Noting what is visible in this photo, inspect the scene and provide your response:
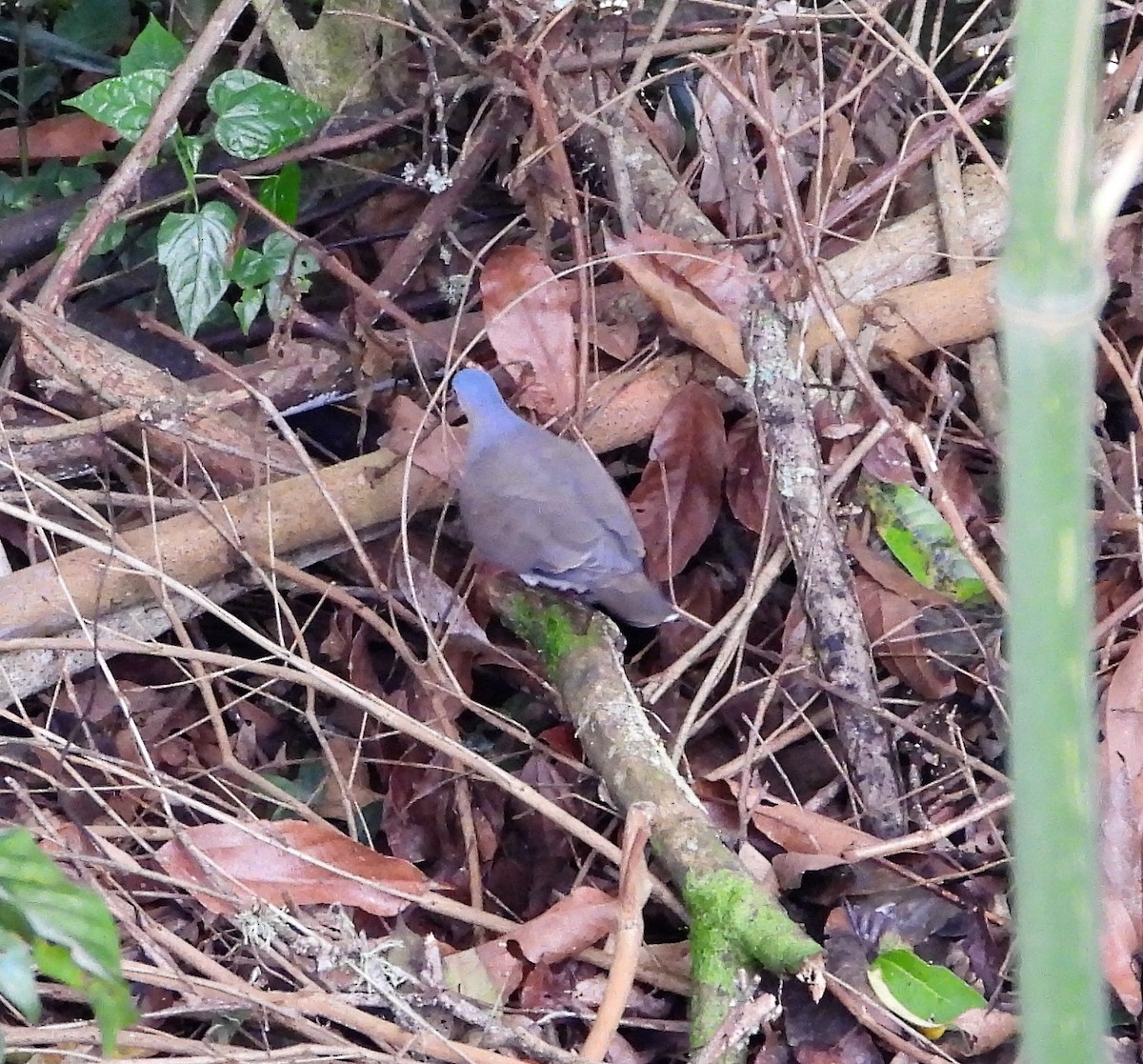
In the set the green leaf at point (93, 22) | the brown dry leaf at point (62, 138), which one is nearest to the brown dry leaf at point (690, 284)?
the brown dry leaf at point (62, 138)

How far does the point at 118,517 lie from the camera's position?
7.83 ft

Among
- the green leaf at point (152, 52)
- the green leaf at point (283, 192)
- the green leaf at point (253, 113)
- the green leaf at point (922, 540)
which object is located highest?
the green leaf at point (152, 52)

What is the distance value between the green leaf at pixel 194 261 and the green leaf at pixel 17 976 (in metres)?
1.59

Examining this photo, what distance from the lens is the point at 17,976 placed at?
0.97 metres

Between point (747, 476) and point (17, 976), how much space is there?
1.65 m

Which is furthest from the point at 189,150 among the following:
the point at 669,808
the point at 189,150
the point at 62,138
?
the point at 669,808

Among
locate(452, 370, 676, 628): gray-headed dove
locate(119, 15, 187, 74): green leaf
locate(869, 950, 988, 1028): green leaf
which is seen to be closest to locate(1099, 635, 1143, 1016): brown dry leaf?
locate(869, 950, 988, 1028): green leaf

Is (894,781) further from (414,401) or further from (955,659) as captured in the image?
(414,401)

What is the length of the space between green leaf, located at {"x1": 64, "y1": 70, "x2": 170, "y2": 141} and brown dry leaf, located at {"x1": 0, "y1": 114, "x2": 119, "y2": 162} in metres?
0.55

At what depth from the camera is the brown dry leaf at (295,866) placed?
74.3 inches

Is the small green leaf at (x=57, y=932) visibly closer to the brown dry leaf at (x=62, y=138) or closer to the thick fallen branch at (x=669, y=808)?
the thick fallen branch at (x=669, y=808)

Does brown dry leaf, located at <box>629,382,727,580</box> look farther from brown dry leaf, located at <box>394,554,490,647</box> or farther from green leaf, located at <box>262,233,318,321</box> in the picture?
green leaf, located at <box>262,233,318,321</box>

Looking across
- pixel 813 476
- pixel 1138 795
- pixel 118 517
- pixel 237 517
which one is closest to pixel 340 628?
pixel 237 517

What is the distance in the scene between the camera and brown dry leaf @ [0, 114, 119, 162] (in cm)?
287
